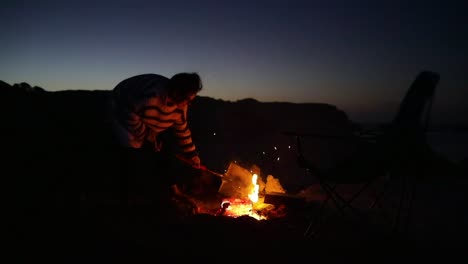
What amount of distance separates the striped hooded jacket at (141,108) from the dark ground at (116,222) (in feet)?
1.40

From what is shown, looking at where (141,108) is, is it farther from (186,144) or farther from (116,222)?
(116,222)

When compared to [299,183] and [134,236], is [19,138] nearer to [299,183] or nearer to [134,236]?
[134,236]

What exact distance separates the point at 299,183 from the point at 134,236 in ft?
22.4

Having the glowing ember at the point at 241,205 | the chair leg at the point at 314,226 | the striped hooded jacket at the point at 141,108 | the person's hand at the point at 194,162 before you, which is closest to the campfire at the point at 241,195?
the glowing ember at the point at 241,205

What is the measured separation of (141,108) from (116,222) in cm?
126

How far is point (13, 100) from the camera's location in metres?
4.75

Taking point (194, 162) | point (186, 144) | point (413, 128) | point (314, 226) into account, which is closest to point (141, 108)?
point (186, 144)

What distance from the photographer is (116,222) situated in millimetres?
3420

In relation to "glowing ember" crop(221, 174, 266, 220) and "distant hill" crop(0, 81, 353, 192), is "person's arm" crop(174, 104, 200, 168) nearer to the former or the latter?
"glowing ember" crop(221, 174, 266, 220)

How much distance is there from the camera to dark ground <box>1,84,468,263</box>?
2.74 meters

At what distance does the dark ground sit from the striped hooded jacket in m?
0.43

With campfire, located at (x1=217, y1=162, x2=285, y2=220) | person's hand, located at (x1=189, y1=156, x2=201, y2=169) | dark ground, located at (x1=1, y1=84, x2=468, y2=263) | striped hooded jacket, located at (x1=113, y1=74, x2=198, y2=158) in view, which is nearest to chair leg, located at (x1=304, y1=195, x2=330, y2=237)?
dark ground, located at (x1=1, y1=84, x2=468, y2=263)

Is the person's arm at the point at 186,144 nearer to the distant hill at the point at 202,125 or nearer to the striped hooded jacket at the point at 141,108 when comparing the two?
the striped hooded jacket at the point at 141,108

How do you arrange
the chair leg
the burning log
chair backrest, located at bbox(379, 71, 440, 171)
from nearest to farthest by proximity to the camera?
1. chair backrest, located at bbox(379, 71, 440, 171)
2. the chair leg
3. the burning log
